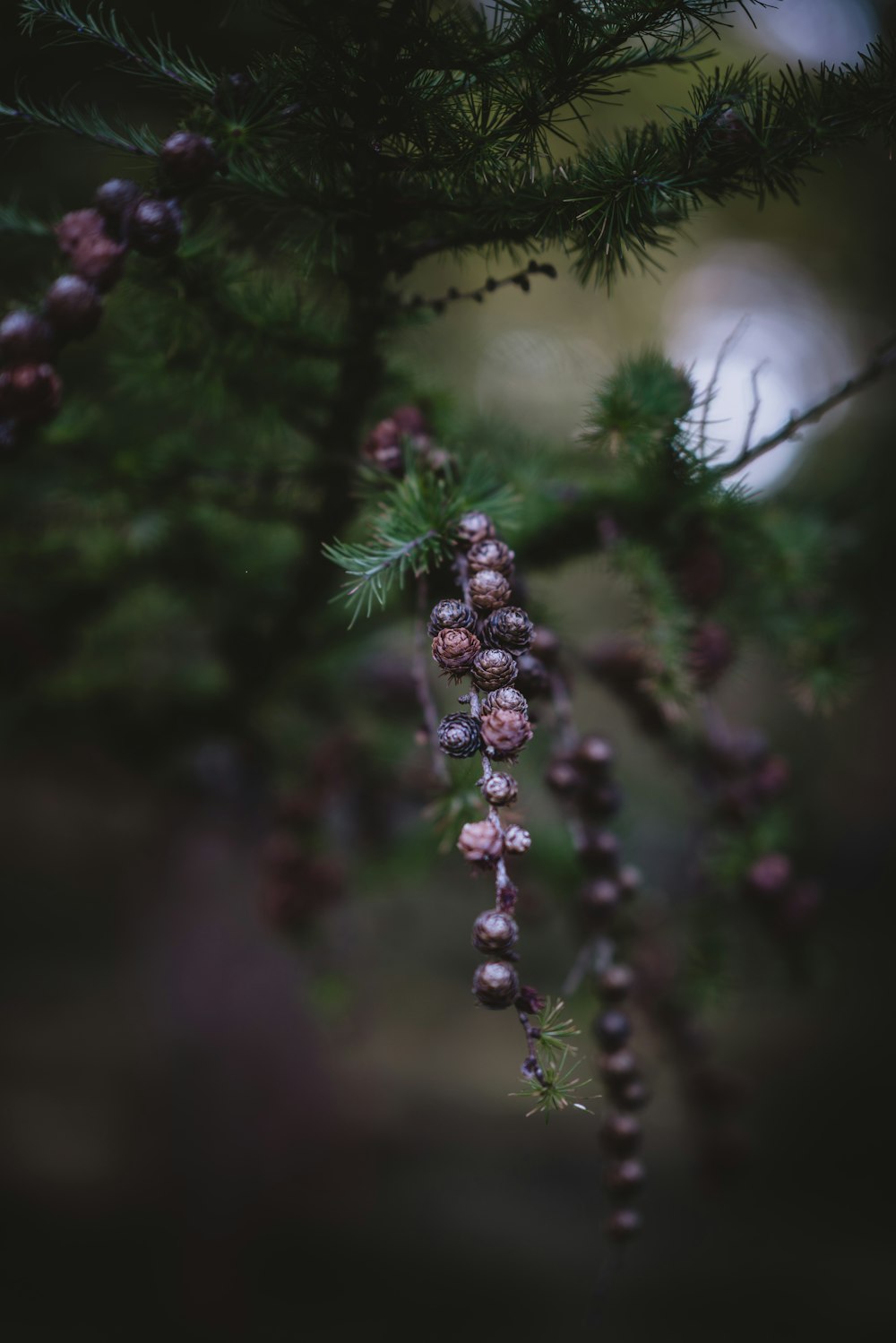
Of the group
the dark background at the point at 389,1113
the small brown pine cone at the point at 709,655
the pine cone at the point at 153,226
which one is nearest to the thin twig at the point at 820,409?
the small brown pine cone at the point at 709,655

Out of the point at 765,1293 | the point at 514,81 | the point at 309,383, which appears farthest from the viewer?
the point at 765,1293

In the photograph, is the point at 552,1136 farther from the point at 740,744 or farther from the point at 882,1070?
the point at 740,744

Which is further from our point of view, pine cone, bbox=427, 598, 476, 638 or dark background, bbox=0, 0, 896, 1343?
dark background, bbox=0, 0, 896, 1343

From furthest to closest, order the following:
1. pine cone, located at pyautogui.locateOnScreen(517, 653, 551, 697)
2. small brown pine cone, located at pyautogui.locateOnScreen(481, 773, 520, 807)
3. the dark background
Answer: the dark background, pine cone, located at pyautogui.locateOnScreen(517, 653, 551, 697), small brown pine cone, located at pyautogui.locateOnScreen(481, 773, 520, 807)

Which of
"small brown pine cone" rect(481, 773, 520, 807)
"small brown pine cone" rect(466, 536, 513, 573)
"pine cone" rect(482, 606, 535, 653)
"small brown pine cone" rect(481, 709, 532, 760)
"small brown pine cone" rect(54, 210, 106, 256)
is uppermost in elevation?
"small brown pine cone" rect(54, 210, 106, 256)

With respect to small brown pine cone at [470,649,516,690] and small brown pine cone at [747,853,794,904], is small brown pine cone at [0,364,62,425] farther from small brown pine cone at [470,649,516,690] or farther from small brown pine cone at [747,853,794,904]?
small brown pine cone at [747,853,794,904]

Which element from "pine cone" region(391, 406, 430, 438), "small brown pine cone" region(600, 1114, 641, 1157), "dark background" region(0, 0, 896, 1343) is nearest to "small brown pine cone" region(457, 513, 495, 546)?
"pine cone" region(391, 406, 430, 438)

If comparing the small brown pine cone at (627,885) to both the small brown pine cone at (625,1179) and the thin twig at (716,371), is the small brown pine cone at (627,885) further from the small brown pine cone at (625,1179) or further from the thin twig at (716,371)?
the thin twig at (716,371)

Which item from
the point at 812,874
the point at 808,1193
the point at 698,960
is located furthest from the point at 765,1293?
the point at 698,960
